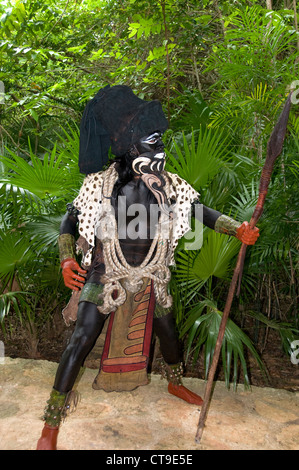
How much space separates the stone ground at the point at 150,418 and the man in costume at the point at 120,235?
203 millimetres

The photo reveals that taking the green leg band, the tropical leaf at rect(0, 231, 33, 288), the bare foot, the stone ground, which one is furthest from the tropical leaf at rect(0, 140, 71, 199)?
the bare foot

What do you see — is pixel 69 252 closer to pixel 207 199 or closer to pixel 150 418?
pixel 150 418

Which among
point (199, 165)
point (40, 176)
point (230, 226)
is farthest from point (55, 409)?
point (199, 165)

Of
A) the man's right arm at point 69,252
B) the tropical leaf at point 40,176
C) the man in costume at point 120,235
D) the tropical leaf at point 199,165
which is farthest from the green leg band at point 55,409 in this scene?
the tropical leaf at point 199,165

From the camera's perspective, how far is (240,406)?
272 centimetres

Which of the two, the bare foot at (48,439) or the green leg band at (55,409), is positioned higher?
the green leg band at (55,409)

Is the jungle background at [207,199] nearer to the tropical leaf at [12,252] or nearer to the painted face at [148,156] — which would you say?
the tropical leaf at [12,252]

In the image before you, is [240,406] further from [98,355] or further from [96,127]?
[96,127]

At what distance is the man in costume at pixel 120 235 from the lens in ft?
7.17

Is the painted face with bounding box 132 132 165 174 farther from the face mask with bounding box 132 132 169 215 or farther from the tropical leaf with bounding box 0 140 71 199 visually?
the tropical leaf with bounding box 0 140 71 199

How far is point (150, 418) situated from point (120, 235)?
3.51 feet

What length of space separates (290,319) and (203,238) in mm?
1365

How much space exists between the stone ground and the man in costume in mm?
203

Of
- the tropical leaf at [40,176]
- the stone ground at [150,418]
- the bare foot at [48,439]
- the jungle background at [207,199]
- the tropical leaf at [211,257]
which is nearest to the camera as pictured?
the bare foot at [48,439]
